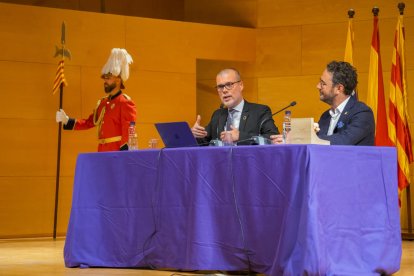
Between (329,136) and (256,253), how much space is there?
723 mm

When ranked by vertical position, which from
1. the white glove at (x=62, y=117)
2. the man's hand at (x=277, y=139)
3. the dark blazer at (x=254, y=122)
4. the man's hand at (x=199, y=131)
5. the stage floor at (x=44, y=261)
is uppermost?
the white glove at (x=62, y=117)

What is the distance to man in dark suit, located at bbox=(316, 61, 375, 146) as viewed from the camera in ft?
14.6

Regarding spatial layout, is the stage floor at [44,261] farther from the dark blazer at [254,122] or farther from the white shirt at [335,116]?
the dark blazer at [254,122]

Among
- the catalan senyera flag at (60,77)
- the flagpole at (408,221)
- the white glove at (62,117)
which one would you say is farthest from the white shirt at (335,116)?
the catalan senyera flag at (60,77)

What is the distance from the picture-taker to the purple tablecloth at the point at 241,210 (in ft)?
12.9

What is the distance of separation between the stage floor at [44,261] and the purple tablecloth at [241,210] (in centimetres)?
13

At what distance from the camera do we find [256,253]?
165 inches

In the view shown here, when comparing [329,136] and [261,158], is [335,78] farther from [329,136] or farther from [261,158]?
[261,158]

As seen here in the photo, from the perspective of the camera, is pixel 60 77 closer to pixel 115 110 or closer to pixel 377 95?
pixel 115 110

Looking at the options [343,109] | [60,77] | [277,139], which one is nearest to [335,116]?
[343,109]

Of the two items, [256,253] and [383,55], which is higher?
[383,55]

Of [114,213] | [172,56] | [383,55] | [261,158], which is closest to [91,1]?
[172,56]

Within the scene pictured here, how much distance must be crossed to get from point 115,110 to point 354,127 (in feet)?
8.85

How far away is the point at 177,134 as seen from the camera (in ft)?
14.9
